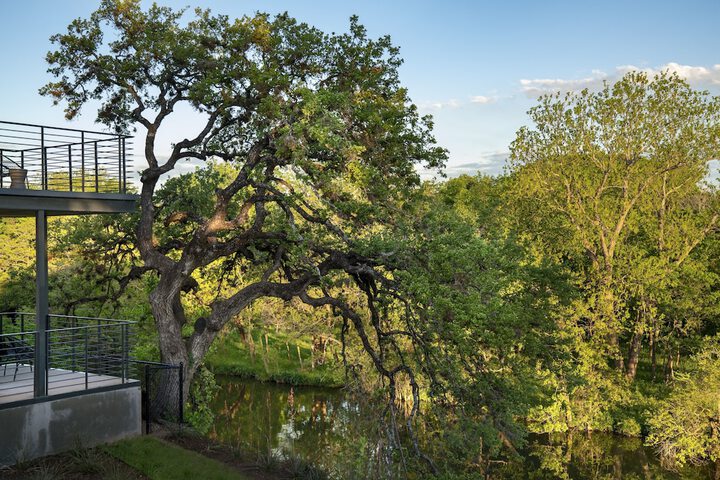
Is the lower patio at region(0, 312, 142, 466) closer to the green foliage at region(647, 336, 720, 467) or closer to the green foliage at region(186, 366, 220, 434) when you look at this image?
the green foliage at region(186, 366, 220, 434)

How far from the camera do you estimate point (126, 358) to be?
14.4m

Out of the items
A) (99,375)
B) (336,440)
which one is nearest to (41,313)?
(99,375)

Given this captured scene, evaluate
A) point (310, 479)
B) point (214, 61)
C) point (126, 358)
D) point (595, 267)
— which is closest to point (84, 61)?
point (214, 61)

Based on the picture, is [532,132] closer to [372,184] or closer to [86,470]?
[372,184]

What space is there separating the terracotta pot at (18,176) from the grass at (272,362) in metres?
22.9

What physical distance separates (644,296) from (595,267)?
301 cm

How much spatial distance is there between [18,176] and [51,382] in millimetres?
4712

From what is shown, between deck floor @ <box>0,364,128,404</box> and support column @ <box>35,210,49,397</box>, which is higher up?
support column @ <box>35,210,49,397</box>

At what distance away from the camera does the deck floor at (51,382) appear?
13062mm

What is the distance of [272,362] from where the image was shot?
39.1 meters

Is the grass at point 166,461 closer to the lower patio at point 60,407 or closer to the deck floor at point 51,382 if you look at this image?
the lower patio at point 60,407

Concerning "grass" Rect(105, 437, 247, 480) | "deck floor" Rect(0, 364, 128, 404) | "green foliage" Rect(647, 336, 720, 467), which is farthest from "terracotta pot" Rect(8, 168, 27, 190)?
"green foliage" Rect(647, 336, 720, 467)

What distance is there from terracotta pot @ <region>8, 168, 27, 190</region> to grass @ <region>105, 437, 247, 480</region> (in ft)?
20.7

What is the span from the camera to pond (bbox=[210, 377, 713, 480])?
2438 centimetres
